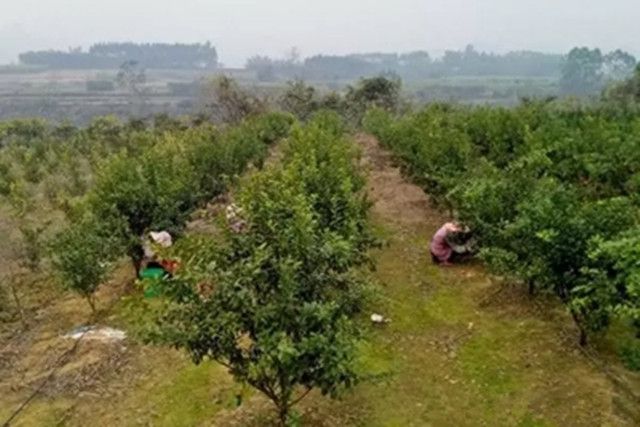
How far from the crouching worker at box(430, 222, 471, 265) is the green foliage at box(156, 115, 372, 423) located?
269 inches

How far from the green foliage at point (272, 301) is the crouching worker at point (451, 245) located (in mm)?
6840

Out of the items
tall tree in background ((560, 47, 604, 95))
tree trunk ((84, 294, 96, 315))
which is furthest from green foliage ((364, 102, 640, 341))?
tall tree in background ((560, 47, 604, 95))

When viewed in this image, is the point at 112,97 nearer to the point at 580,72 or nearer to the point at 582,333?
the point at 580,72

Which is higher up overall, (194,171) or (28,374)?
(194,171)

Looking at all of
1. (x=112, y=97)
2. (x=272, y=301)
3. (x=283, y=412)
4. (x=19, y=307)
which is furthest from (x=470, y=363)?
(x=112, y=97)

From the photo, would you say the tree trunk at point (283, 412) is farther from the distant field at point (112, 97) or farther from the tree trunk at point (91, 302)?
the distant field at point (112, 97)

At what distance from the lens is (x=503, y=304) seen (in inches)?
478

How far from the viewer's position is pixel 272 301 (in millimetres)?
6938

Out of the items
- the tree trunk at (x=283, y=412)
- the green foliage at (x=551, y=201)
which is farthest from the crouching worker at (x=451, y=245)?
the tree trunk at (x=283, y=412)

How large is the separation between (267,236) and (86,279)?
18.8 ft

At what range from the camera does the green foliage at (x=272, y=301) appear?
6.82 meters

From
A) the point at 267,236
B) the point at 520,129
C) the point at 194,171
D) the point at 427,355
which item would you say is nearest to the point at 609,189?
the point at 520,129

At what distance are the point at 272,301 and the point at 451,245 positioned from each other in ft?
26.6

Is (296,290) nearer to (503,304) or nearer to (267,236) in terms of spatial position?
(267,236)
